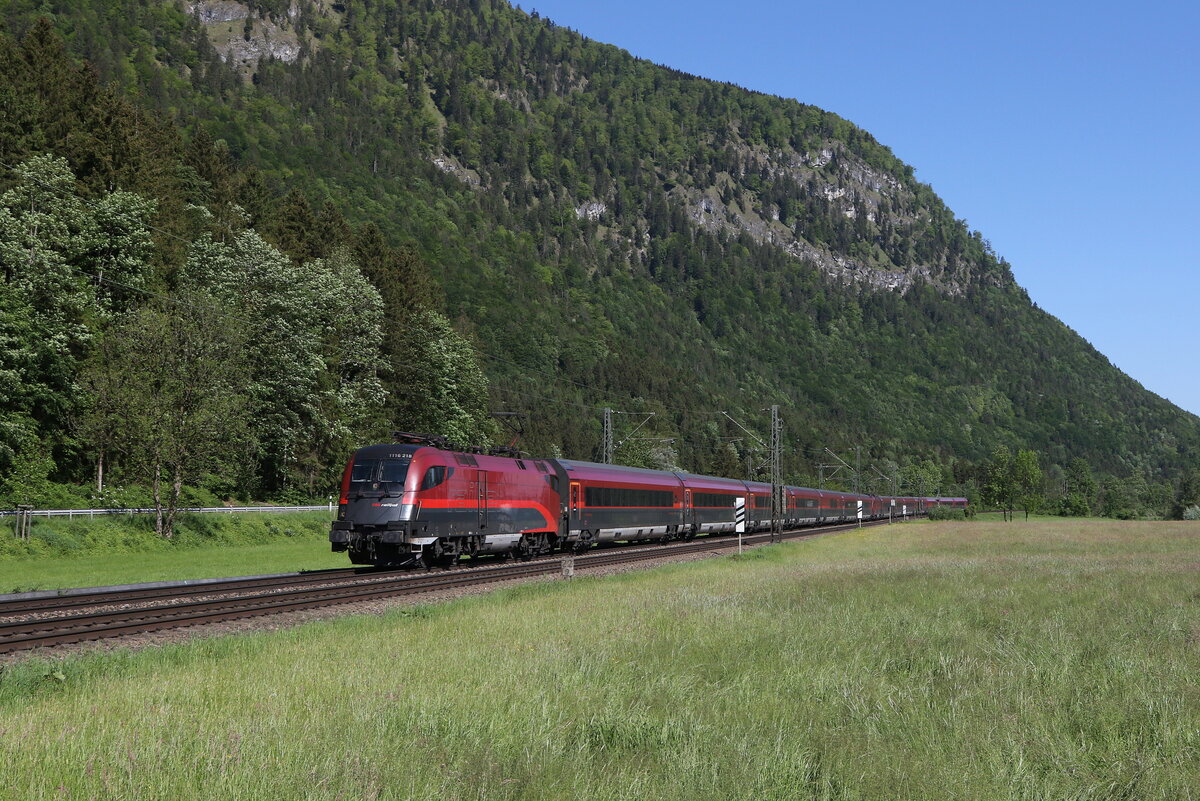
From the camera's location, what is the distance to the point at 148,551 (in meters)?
A: 37.2

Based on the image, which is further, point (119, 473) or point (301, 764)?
point (119, 473)

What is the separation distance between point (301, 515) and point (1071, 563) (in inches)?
1500

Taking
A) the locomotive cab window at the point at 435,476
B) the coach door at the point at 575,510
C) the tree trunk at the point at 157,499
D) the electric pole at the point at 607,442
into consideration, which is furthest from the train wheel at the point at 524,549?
the electric pole at the point at 607,442

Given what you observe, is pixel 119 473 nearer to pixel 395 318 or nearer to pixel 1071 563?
pixel 395 318

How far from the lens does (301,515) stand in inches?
2025

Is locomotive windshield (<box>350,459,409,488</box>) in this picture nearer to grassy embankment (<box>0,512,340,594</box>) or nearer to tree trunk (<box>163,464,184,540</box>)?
grassy embankment (<box>0,512,340,594</box>)

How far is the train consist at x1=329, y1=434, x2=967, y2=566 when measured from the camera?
28.3m

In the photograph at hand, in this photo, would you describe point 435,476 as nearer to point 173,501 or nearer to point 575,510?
point 575,510

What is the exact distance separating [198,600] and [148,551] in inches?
746

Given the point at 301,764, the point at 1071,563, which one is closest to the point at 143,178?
the point at 1071,563

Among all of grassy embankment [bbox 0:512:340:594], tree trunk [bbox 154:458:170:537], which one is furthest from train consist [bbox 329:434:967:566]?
tree trunk [bbox 154:458:170:537]

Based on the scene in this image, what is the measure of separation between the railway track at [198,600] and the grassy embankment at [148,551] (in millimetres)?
3560

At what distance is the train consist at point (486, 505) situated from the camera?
2828 cm

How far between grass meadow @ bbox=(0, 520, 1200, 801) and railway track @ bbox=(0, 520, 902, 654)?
306 cm
